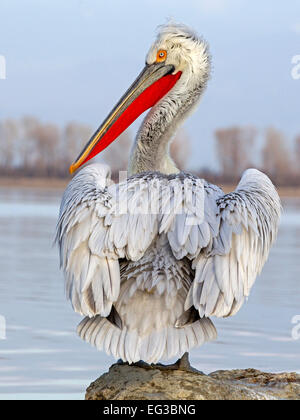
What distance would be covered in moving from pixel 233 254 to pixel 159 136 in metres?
1.50

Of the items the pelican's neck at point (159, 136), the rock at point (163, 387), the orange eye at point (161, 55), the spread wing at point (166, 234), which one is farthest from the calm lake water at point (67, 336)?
→ the orange eye at point (161, 55)

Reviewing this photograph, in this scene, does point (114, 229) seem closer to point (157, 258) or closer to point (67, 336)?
point (157, 258)

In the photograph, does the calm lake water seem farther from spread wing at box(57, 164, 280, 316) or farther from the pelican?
spread wing at box(57, 164, 280, 316)

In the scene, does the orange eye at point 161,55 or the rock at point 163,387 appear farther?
the orange eye at point 161,55

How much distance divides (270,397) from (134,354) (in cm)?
75

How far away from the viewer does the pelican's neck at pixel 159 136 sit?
18.6 feet

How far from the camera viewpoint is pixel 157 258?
14.5 feet

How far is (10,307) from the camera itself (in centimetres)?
713

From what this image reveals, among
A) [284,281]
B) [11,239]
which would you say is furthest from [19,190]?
[284,281]

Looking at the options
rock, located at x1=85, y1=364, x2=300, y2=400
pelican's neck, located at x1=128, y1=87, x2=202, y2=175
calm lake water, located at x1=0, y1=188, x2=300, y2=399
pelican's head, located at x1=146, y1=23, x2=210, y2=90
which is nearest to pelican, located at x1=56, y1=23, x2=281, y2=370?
rock, located at x1=85, y1=364, x2=300, y2=400

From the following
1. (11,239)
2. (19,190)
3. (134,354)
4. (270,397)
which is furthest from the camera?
(19,190)

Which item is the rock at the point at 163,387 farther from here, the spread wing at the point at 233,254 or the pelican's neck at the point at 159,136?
the pelican's neck at the point at 159,136

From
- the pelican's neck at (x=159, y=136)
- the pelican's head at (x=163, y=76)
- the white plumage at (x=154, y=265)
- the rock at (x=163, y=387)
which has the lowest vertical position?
the rock at (x=163, y=387)
